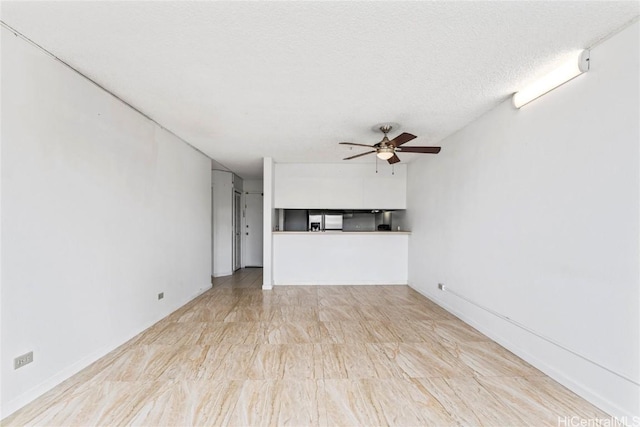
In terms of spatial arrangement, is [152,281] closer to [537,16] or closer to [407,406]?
[407,406]

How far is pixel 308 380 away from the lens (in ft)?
6.92

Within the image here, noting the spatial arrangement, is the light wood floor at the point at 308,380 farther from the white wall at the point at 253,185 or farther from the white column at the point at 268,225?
the white wall at the point at 253,185

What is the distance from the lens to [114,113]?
2.61 m

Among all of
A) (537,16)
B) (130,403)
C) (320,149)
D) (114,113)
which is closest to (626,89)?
(537,16)

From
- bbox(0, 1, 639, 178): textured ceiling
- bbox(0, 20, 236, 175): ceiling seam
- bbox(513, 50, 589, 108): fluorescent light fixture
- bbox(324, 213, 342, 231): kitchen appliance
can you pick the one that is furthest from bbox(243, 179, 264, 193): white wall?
bbox(513, 50, 589, 108): fluorescent light fixture

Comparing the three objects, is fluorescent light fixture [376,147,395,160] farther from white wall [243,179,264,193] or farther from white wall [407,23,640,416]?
white wall [243,179,264,193]

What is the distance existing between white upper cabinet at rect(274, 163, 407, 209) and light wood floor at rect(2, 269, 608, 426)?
259 cm

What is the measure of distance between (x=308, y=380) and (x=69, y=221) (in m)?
2.21

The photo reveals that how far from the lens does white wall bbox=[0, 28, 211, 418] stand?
5.68 ft

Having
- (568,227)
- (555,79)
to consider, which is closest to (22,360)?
(568,227)

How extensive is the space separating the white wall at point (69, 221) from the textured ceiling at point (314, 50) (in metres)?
0.27

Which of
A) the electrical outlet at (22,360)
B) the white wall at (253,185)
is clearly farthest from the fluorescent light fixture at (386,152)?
the white wall at (253,185)

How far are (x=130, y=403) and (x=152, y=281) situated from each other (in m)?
1.66

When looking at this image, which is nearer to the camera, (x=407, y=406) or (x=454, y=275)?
(x=407, y=406)
